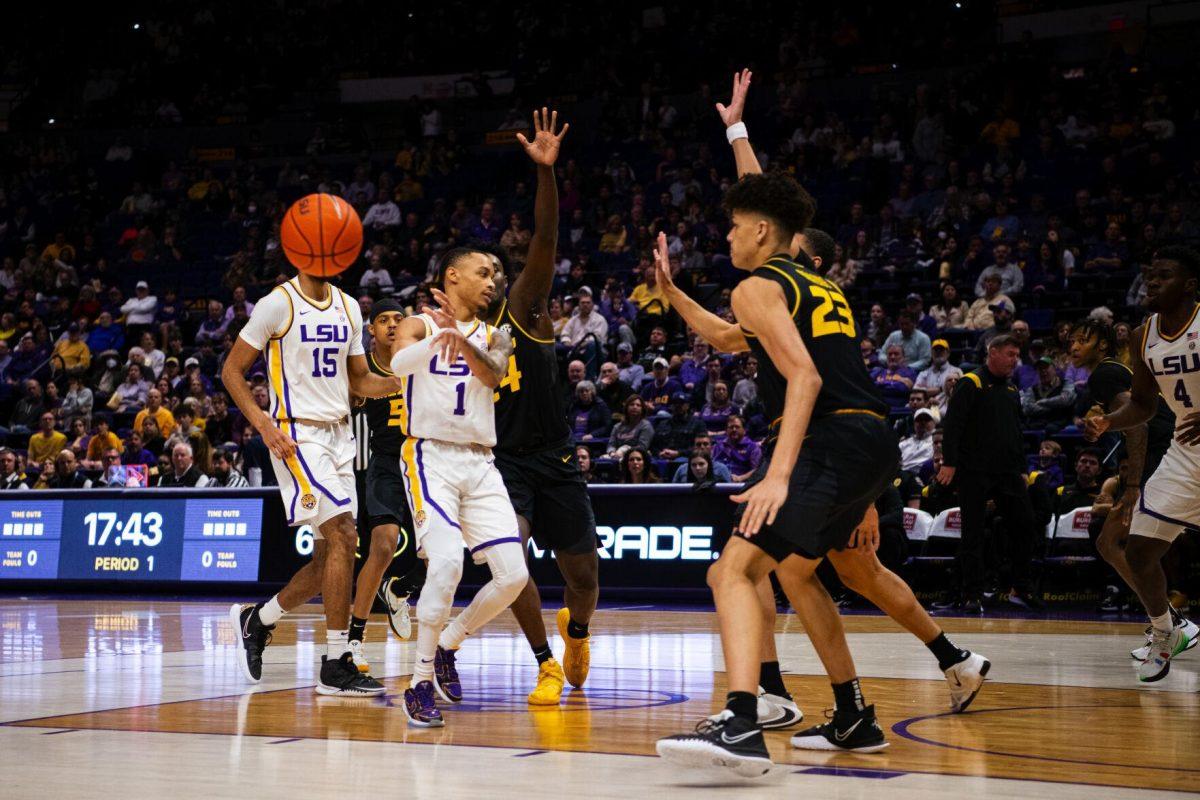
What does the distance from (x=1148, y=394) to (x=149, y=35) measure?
2947 centimetres

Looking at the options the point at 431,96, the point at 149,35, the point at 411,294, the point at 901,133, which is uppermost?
the point at 149,35

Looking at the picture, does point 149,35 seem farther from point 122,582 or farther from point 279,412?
point 279,412

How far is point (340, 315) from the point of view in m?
7.13

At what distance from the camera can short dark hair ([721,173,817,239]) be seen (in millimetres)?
4859

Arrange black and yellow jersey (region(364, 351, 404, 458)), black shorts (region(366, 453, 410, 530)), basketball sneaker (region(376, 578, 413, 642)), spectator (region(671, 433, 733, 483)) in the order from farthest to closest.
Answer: spectator (region(671, 433, 733, 483))
basketball sneaker (region(376, 578, 413, 642))
black and yellow jersey (region(364, 351, 404, 458))
black shorts (region(366, 453, 410, 530))

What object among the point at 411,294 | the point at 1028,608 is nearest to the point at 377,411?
the point at 1028,608

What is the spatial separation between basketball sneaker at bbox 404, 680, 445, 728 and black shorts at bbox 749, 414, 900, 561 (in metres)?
1.67

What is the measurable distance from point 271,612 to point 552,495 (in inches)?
68.8

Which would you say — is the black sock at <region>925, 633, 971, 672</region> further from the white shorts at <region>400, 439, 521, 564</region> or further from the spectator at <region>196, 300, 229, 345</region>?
the spectator at <region>196, 300, 229, 345</region>

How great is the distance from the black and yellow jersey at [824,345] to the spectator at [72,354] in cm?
1837

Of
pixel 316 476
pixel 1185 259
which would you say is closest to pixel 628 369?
pixel 1185 259

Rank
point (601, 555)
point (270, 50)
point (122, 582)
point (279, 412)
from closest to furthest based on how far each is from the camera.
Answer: point (279, 412) < point (601, 555) < point (122, 582) < point (270, 50)

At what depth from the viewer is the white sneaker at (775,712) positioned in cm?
547

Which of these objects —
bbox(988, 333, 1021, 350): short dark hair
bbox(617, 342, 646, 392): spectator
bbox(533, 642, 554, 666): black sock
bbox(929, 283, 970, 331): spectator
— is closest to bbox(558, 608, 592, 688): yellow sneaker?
bbox(533, 642, 554, 666): black sock
